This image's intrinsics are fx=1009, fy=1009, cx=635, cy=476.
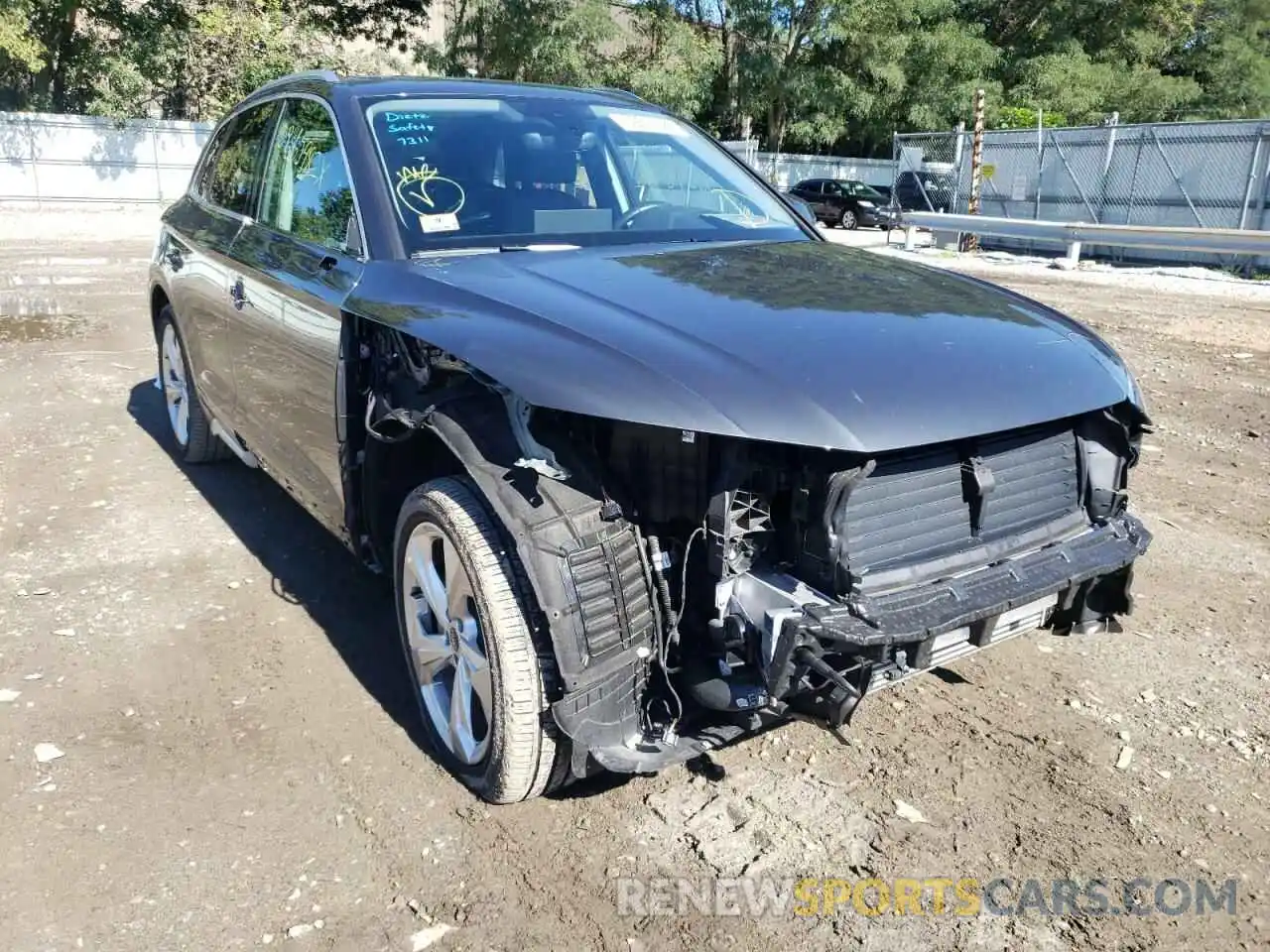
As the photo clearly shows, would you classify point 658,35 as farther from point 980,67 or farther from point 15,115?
point 15,115

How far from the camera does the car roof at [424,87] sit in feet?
11.8

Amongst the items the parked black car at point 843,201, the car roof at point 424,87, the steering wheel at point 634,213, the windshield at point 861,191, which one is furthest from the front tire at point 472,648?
the windshield at point 861,191

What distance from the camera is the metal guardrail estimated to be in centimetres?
1317

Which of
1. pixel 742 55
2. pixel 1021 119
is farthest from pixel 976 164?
pixel 742 55

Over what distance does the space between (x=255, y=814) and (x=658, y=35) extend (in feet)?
116

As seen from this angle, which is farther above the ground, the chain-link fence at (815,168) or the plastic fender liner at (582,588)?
the chain-link fence at (815,168)

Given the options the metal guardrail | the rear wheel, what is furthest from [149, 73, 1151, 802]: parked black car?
the metal guardrail

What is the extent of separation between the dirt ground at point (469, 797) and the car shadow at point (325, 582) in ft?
0.05

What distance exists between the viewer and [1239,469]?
18.1 ft

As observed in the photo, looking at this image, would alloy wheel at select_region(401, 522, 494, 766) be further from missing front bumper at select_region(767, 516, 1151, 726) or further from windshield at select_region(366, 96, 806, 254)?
windshield at select_region(366, 96, 806, 254)

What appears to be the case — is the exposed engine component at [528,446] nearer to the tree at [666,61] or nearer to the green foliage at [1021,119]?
the green foliage at [1021,119]

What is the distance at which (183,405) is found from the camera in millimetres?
Result: 5531

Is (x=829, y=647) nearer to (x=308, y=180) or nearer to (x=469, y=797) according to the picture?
(x=469, y=797)

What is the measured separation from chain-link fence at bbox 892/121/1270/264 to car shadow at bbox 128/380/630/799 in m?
15.6
